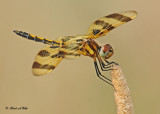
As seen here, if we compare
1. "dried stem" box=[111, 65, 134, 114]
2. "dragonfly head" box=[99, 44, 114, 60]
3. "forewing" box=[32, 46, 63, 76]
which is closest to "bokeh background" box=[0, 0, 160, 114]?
"forewing" box=[32, 46, 63, 76]

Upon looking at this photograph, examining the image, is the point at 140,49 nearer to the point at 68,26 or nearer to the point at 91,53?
the point at 68,26

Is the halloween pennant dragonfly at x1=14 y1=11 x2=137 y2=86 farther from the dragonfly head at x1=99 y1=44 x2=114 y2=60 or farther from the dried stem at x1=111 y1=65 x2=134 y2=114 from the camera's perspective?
the dried stem at x1=111 y1=65 x2=134 y2=114

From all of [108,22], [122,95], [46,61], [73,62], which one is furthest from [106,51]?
[73,62]

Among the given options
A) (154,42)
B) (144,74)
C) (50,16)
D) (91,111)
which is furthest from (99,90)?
(50,16)

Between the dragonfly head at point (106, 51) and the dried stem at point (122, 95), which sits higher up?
the dragonfly head at point (106, 51)

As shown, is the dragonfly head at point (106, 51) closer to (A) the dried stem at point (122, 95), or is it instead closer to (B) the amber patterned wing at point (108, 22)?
(B) the amber patterned wing at point (108, 22)

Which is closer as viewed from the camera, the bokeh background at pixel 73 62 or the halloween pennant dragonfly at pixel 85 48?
the halloween pennant dragonfly at pixel 85 48

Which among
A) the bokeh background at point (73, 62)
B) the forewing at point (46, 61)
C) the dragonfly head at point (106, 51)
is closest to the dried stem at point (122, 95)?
the dragonfly head at point (106, 51)
